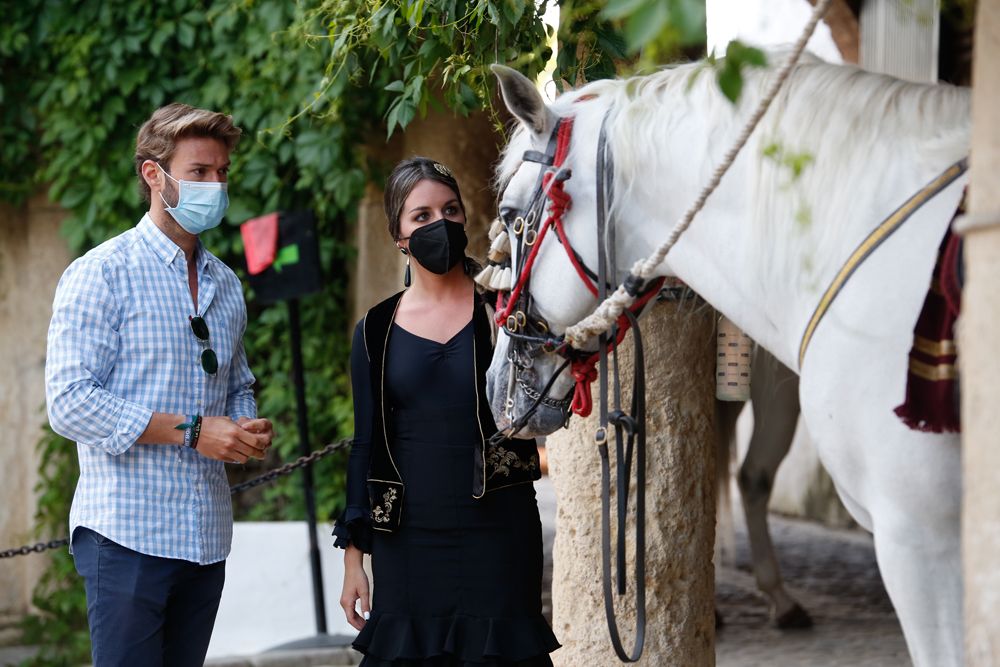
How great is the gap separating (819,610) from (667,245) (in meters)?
4.68

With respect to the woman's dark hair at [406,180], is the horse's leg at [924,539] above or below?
below

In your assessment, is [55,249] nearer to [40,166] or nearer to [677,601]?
[40,166]

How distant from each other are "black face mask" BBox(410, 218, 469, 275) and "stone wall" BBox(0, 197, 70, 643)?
421 cm

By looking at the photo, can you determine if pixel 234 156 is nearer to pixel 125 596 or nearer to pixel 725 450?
pixel 725 450

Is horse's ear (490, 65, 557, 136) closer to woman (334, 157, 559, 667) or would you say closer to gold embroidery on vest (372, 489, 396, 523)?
woman (334, 157, 559, 667)

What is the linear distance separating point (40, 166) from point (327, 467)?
7.32ft

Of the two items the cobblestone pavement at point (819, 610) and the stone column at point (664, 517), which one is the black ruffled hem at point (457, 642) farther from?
the cobblestone pavement at point (819, 610)

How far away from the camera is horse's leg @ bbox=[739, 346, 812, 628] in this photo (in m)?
5.80

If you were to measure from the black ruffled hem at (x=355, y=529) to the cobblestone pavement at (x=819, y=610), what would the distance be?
111 inches

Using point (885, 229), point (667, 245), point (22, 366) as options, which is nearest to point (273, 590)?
point (22, 366)

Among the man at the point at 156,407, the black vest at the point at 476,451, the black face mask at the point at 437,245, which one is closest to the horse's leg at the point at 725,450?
the black vest at the point at 476,451

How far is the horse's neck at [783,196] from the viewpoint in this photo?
75.8 inches

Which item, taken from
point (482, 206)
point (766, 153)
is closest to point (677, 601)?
point (766, 153)

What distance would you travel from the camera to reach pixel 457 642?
2709 mm
